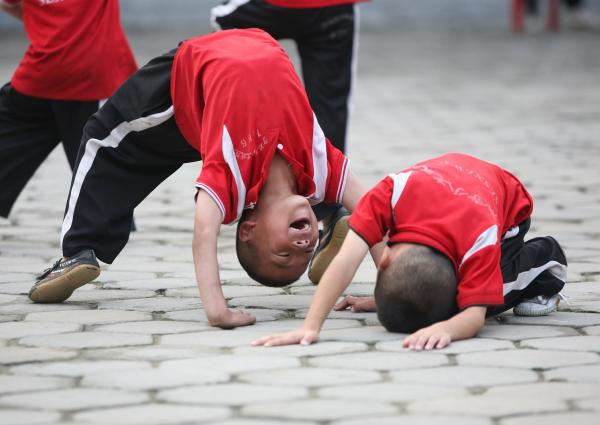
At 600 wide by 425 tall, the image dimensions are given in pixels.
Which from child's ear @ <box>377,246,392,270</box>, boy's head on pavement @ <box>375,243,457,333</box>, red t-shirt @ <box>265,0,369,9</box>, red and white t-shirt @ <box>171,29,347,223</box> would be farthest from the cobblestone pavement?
red t-shirt @ <box>265,0,369,9</box>

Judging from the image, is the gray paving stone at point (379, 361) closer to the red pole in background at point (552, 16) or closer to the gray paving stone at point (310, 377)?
the gray paving stone at point (310, 377)

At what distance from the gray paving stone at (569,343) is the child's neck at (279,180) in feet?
2.95

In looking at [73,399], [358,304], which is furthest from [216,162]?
[73,399]

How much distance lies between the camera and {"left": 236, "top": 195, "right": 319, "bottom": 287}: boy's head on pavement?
159 inches

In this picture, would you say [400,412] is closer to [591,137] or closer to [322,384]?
[322,384]

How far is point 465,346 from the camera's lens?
12.5ft

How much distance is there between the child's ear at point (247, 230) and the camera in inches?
162

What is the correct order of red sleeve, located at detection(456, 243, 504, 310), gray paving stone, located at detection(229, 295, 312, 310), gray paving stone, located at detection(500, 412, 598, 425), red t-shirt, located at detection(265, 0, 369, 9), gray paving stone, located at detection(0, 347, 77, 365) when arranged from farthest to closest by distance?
red t-shirt, located at detection(265, 0, 369, 9) < gray paving stone, located at detection(229, 295, 312, 310) < red sleeve, located at detection(456, 243, 504, 310) < gray paving stone, located at detection(0, 347, 77, 365) < gray paving stone, located at detection(500, 412, 598, 425)

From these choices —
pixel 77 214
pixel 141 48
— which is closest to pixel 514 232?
pixel 77 214

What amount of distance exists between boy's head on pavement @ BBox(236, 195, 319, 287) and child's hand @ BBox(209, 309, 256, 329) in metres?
0.14

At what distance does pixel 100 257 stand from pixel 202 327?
695mm

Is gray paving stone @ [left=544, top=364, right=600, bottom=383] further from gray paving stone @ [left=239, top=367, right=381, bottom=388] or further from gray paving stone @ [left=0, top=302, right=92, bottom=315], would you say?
gray paving stone @ [left=0, top=302, right=92, bottom=315]

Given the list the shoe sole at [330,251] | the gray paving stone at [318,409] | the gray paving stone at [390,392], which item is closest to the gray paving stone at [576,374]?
the gray paving stone at [390,392]

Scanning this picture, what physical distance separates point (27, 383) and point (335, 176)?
1.38 meters
